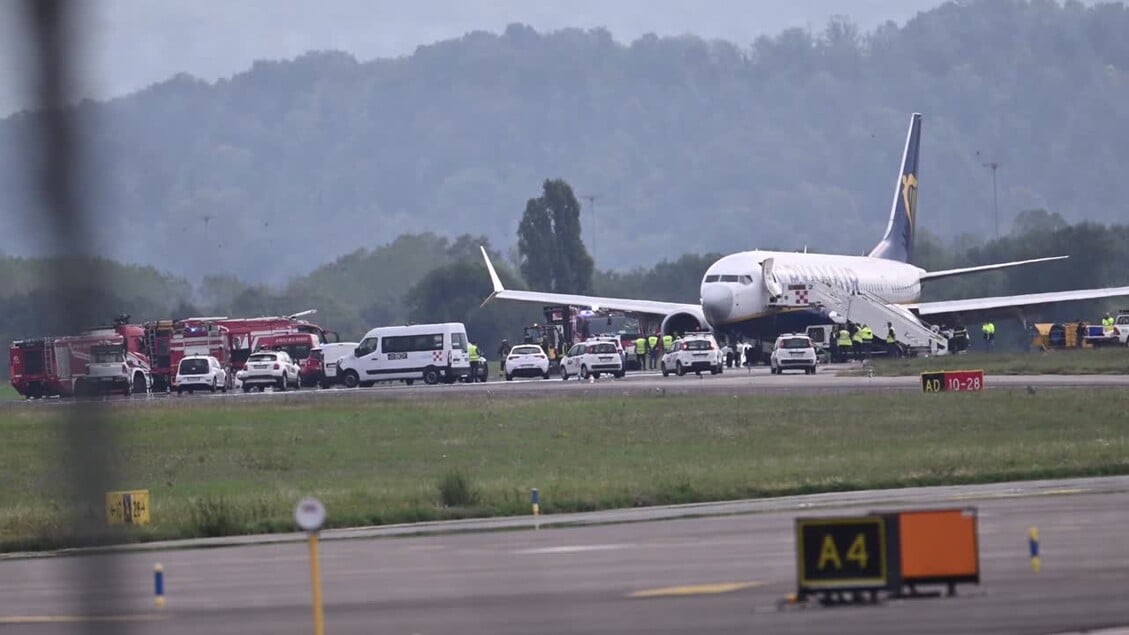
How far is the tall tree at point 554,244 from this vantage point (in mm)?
144125

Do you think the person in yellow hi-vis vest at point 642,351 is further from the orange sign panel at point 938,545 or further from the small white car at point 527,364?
the orange sign panel at point 938,545

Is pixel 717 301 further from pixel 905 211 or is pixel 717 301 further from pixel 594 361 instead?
pixel 905 211

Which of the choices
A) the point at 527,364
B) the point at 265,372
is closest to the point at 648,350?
the point at 527,364

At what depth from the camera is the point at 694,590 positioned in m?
18.1

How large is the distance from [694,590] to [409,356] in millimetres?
61889

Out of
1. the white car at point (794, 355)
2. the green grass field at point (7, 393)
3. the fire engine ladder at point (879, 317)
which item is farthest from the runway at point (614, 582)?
the green grass field at point (7, 393)

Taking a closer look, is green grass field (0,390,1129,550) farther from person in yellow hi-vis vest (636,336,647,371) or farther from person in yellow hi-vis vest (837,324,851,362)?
person in yellow hi-vis vest (636,336,647,371)

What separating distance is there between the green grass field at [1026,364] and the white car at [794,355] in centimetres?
272

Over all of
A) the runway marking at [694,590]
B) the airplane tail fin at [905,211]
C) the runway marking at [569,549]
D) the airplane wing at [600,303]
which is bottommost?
the runway marking at [569,549]

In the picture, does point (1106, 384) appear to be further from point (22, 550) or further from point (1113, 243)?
point (1113, 243)

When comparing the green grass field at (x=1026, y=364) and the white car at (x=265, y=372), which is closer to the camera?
the green grass field at (x=1026, y=364)

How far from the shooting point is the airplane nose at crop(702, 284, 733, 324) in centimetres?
8112

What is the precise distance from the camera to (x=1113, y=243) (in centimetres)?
12338

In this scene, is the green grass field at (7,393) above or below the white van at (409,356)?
below
